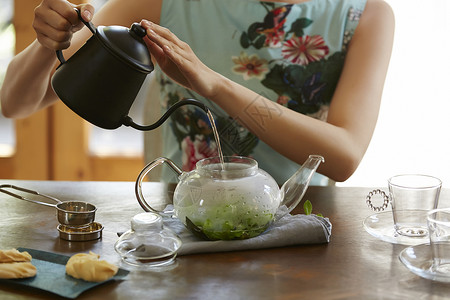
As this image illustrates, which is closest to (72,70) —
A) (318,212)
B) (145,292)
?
(145,292)

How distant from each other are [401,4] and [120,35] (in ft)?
5.40

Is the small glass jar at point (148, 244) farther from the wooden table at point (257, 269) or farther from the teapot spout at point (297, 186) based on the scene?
the teapot spout at point (297, 186)

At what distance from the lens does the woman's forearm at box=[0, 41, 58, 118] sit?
4.87ft

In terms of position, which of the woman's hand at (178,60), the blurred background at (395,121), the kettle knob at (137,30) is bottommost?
the blurred background at (395,121)

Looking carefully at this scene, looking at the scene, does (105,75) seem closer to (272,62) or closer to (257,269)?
(257,269)

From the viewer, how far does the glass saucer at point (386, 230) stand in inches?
42.1

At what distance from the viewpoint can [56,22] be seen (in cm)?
116

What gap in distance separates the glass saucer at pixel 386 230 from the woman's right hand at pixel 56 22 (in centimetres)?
65

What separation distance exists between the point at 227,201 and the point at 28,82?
2.63ft

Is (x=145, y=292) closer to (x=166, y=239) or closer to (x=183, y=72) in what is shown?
(x=166, y=239)

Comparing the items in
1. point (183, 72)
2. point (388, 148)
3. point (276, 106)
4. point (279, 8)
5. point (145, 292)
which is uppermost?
point (279, 8)

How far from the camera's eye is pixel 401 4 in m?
2.40

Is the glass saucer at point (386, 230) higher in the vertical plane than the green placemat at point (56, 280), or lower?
lower

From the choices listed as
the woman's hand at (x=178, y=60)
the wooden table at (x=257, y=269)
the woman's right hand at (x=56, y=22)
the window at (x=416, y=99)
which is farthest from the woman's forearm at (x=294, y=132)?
the window at (x=416, y=99)
